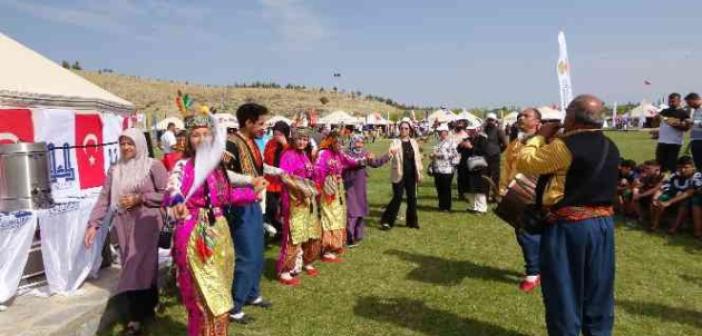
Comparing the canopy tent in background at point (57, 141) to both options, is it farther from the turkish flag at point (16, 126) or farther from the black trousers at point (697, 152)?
the black trousers at point (697, 152)

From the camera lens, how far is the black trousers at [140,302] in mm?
4371

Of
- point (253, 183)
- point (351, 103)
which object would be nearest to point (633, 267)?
point (253, 183)

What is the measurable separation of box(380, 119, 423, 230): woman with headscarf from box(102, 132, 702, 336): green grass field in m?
0.59

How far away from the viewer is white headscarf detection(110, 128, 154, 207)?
423 centimetres

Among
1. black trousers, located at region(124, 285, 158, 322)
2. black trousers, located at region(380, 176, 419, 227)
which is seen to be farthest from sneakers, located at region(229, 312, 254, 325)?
black trousers, located at region(380, 176, 419, 227)

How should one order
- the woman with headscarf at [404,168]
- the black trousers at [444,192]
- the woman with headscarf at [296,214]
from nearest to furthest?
the woman with headscarf at [296,214] < the woman with headscarf at [404,168] < the black trousers at [444,192]

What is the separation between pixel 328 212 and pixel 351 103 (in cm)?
6636

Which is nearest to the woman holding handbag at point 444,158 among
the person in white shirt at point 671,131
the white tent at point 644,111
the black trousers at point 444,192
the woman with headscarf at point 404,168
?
the black trousers at point 444,192

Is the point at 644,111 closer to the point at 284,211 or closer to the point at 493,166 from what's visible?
the point at 493,166

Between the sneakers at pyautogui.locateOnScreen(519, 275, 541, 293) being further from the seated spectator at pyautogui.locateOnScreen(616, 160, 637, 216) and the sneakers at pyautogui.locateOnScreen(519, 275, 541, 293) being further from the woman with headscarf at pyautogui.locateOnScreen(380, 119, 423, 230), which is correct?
the seated spectator at pyautogui.locateOnScreen(616, 160, 637, 216)

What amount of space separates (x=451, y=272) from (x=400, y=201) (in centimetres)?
252

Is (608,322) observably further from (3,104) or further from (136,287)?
(3,104)

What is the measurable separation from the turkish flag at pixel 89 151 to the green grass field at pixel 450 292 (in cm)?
236

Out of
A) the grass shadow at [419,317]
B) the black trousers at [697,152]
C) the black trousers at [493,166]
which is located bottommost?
the grass shadow at [419,317]
